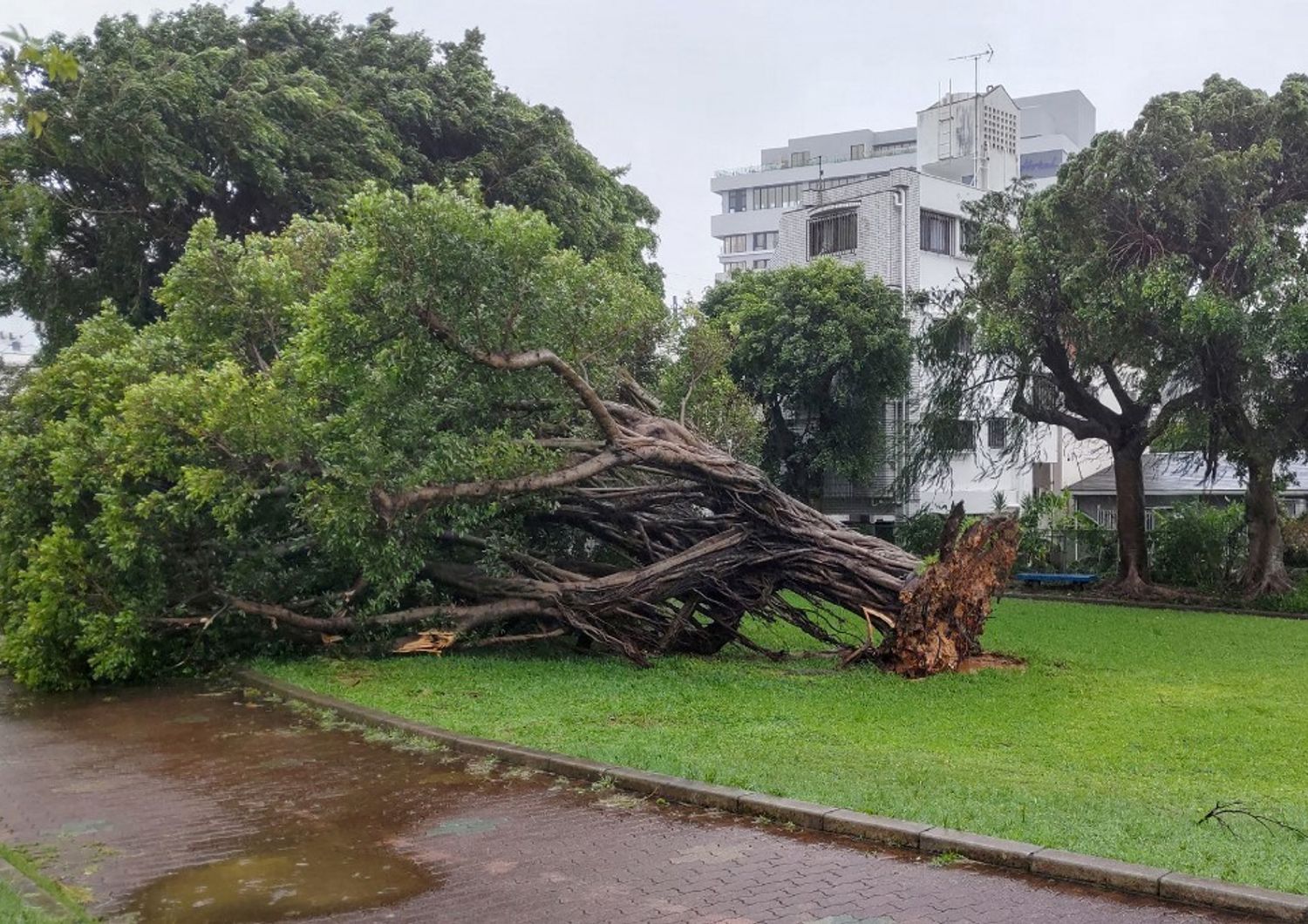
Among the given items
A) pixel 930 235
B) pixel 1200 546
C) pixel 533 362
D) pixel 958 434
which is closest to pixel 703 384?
pixel 533 362

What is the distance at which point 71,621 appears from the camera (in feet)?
45.0

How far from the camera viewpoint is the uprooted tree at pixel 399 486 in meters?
13.2

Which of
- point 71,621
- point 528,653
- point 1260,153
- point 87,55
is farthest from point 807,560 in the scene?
point 87,55

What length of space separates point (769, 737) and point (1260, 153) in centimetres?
1595

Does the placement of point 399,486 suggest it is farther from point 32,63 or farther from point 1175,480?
point 1175,480

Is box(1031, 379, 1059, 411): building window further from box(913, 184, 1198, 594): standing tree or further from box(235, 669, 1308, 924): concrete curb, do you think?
box(235, 669, 1308, 924): concrete curb

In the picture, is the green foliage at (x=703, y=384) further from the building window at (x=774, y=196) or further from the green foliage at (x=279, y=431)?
the building window at (x=774, y=196)

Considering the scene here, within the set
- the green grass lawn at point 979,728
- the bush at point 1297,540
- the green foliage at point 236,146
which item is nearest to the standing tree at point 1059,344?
the bush at point 1297,540

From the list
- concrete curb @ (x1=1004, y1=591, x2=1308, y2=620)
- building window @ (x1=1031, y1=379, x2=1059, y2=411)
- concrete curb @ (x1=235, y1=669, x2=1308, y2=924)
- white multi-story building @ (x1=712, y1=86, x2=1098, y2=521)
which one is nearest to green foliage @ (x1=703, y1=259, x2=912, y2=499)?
white multi-story building @ (x1=712, y1=86, x2=1098, y2=521)

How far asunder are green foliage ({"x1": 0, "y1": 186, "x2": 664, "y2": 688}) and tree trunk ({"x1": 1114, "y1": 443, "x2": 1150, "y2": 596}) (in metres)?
14.1

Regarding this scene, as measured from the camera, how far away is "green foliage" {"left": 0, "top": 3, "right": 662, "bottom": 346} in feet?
66.9

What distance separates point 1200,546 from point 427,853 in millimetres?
22367

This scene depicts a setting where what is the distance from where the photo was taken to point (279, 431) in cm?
1355

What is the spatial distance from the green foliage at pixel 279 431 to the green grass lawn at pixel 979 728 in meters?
1.54
